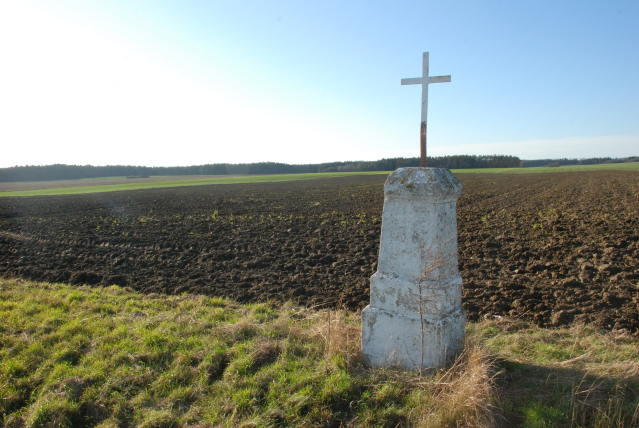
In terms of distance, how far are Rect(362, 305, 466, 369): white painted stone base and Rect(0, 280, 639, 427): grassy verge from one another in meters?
0.10

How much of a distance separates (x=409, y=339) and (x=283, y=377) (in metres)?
1.13

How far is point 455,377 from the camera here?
9.90 ft

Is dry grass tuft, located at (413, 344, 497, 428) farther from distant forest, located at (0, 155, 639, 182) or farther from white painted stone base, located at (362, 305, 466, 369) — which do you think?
distant forest, located at (0, 155, 639, 182)

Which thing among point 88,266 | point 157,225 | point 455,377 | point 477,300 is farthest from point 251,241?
point 455,377

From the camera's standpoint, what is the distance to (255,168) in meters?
99.4

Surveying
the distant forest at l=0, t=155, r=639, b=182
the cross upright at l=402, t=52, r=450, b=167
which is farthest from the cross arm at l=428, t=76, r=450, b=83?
the distant forest at l=0, t=155, r=639, b=182

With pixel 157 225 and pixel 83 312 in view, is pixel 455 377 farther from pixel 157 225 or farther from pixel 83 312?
pixel 157 225

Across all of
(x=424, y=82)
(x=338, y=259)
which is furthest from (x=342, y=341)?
(x=338, y=259)

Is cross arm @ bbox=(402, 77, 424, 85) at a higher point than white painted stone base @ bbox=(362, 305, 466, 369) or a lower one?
higher

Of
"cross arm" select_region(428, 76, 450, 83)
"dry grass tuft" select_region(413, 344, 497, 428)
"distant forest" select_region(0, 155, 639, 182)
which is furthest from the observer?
"distant forest" select_region(0, 155, 639, 182)

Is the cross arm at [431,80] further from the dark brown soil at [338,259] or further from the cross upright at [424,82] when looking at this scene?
the dark brown soil at [338,259]

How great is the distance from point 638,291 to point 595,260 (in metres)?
1.92

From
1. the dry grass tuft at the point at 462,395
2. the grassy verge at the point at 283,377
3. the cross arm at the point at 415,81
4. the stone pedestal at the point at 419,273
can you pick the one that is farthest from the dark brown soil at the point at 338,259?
the cross arm at the point at 415,81

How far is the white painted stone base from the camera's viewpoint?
3.17 meters
